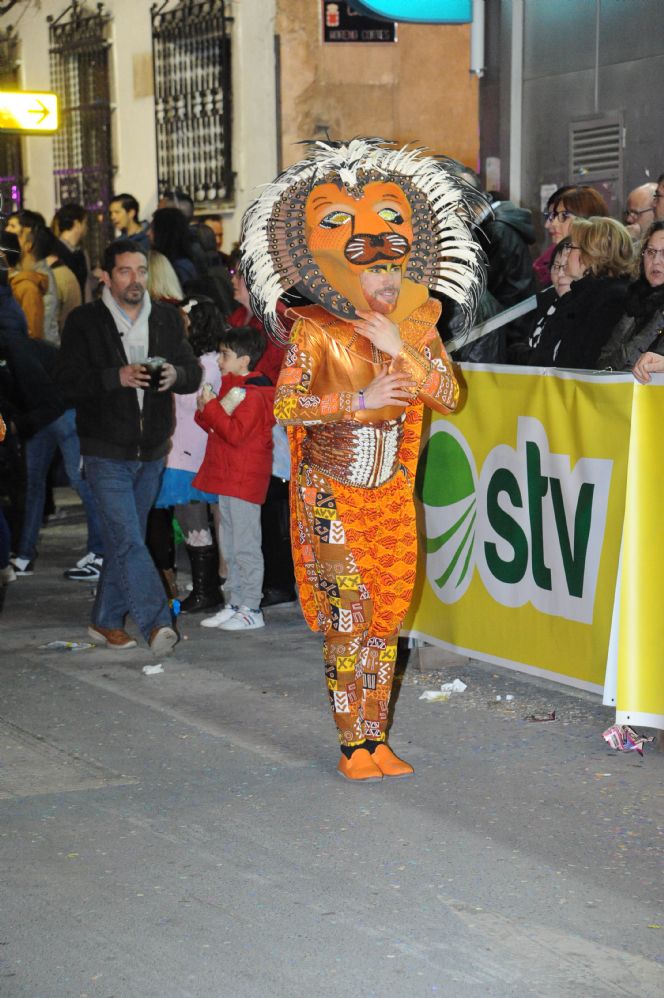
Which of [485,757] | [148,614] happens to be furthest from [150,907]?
[148,614]

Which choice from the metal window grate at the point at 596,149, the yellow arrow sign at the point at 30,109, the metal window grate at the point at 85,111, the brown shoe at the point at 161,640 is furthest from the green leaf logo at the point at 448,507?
the metal window grate at the point at 85,111

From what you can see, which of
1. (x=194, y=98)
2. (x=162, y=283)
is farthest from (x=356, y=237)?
(x=194, y=98)

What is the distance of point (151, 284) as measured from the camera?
31.1ft

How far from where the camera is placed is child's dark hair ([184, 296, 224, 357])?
8711 mm

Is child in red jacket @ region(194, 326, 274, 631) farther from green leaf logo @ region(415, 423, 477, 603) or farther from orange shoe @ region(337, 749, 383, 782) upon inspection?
orange shoe @ region(337, 749, 383, 782)

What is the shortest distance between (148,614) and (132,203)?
7.27 metres

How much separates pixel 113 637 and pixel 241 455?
46.2 inches

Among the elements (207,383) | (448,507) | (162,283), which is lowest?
(448,507)

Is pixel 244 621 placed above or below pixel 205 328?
below

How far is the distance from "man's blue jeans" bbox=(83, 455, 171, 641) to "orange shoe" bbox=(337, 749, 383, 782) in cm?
214

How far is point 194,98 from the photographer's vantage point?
18.5 metres

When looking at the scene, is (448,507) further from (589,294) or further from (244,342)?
(244,342)

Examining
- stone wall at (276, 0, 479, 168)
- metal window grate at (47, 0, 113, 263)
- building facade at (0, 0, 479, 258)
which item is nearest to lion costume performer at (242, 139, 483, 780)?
building facade at (0, 0, 479, 258)

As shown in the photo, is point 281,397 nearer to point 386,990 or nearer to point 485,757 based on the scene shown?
point 485,757
